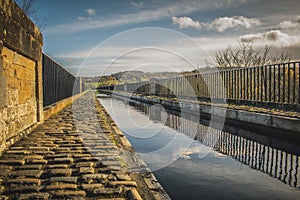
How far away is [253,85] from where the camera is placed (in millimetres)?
11141

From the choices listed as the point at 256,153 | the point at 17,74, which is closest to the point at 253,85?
the point at 256,153

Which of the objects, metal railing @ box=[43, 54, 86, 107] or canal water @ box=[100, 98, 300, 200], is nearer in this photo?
canal water @ box=[100, 98, 300, 200]

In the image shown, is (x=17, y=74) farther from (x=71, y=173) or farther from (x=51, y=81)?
(x=51, y=81)

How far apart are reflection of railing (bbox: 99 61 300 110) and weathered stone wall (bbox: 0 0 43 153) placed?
24.0 ft

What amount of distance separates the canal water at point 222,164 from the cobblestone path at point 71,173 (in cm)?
66

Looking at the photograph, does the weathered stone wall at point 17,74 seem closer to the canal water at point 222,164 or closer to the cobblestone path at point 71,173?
the cobblestone path at point 71,173

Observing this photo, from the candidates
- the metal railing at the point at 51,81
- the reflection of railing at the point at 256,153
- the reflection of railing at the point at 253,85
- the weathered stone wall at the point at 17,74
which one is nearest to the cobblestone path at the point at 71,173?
the weathered stone wall at the point at 17,74

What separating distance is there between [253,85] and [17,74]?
8658 mm

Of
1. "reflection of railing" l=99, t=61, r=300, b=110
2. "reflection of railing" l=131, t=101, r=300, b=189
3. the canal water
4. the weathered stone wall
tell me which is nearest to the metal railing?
the weathered stone wall

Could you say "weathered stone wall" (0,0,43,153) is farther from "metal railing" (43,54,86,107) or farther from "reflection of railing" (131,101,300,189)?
"reflection of railing" (131,101,300,189)

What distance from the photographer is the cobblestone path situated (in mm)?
2867

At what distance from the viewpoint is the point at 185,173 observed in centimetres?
442

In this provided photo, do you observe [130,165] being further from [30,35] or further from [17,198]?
[30,35]

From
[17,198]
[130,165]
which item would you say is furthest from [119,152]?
Result: [17,198]
